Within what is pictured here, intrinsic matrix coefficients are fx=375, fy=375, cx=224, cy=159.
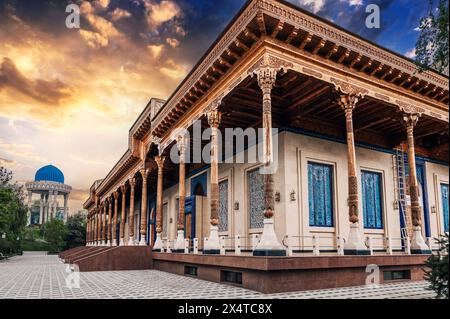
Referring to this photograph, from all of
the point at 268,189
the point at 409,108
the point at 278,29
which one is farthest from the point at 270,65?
the point at 409,108

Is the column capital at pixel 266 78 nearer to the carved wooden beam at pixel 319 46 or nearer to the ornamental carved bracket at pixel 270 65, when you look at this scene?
the ornamental carved bracket at pixel 270 65

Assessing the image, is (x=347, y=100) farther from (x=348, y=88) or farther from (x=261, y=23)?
(x=261, y=23)

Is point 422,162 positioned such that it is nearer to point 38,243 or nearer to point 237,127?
point 237,127

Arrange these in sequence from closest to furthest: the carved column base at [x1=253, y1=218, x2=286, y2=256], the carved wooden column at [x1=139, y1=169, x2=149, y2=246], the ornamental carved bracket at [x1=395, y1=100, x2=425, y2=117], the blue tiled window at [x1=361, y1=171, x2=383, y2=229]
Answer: the carved column base at [x1=253, y1=218, x2=286, y2=256] < the ornamental carved bracket at [x1=395, y1=100, x2=425, y2=117] < the blue tiled window at [x1=361, y1=171, x2=383, y2=229] < the carved wooden column at [x1=139, y1=169, x2=149, y2=246]

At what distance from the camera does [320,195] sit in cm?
1352

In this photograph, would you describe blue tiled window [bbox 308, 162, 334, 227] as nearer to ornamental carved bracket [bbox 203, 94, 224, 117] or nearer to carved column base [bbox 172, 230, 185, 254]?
ornamental carved bracket [bbox 203, 94, 224, 117]

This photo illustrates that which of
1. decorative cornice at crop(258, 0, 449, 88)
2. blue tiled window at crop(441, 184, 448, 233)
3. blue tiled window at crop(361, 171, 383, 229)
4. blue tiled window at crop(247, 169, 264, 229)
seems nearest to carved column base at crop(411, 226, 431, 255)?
blue tiled window at crop(361, 171, 383, 229)

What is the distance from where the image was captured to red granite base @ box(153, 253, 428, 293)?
8.34 meters

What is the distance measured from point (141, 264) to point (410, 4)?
14497 mm

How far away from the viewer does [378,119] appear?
14211 millimetres

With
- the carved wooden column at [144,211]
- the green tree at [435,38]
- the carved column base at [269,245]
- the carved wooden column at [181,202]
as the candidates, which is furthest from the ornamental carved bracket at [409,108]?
the carved wooden column at [144,211]

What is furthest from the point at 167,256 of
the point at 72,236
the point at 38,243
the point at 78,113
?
the point at 38,243

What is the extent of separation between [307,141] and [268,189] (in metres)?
5.43

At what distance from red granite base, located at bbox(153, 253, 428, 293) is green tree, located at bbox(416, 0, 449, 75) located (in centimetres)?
482
